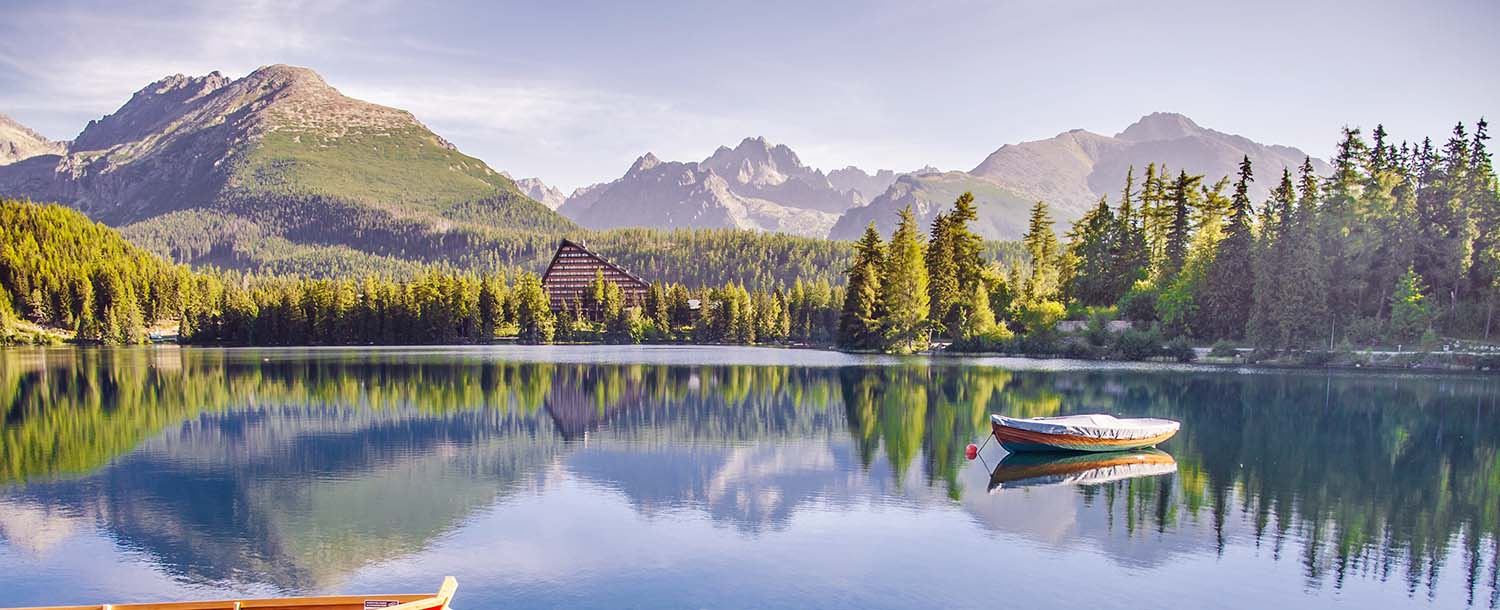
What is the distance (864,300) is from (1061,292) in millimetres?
25109

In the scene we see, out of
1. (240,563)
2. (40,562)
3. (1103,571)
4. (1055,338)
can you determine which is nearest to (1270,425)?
(1103,571)

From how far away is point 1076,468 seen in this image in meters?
33.2

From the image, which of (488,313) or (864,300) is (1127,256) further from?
(488,313)

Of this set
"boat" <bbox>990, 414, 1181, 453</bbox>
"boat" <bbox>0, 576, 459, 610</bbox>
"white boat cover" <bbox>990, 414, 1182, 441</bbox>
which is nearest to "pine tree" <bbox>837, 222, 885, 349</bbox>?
"white boat cover" <bbox>990, 414, 1182, 441</bbox>

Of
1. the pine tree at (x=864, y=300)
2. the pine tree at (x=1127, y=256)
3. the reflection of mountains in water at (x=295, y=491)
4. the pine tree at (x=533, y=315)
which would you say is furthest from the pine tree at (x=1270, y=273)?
the pine tree at (x=533, y=315)

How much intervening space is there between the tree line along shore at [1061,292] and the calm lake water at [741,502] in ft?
101

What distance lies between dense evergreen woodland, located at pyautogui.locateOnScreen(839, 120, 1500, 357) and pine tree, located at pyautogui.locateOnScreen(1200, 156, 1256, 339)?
14 centimetres

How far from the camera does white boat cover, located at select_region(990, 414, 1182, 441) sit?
3431cm

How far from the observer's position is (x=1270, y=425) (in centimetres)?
4288

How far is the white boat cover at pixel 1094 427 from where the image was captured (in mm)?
34312

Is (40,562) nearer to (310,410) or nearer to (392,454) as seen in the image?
(392,454)

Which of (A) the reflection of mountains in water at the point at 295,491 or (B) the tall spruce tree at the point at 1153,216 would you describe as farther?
(B) the tall spruce tree at the point at 1153,216

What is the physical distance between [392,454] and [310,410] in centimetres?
1629

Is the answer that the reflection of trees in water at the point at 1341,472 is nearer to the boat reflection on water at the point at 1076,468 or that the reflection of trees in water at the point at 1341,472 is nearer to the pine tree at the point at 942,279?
the boat reflection on water at the point at 1076,468
